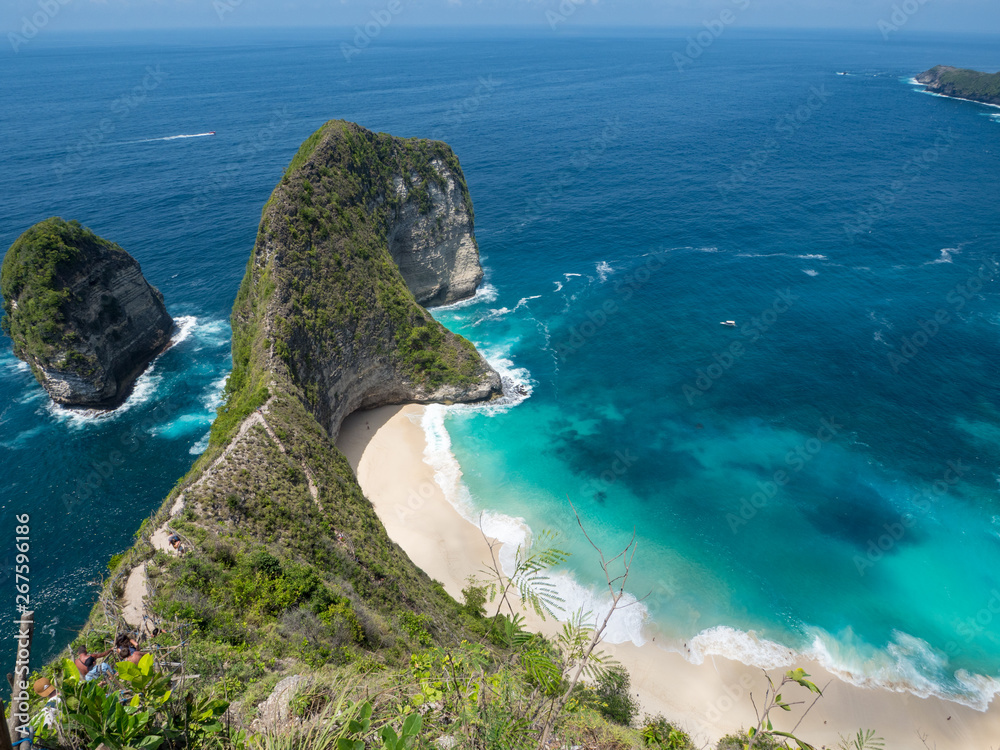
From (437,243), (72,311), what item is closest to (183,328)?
(72,311)

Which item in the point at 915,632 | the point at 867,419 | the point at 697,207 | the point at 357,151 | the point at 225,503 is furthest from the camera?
the point at 697,207

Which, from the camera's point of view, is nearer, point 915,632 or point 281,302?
point 915,632

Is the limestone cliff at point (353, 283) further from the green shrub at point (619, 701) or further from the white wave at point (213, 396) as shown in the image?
the green shrub at point (619, 701)

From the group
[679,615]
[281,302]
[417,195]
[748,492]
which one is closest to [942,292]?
[748,492]

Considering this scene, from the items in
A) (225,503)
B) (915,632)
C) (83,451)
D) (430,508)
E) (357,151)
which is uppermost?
(357,151)

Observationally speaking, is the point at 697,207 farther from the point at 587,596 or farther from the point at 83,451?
the point at 83,451

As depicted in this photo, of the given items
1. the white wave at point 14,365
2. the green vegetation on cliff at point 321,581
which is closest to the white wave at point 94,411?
the white wave at point 14,365
